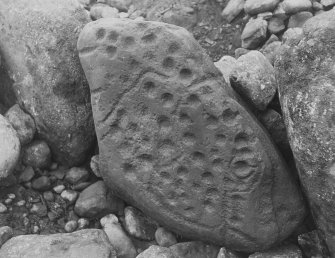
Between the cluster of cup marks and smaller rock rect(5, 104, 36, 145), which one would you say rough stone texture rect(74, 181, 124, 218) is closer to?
the cluster of cup marks

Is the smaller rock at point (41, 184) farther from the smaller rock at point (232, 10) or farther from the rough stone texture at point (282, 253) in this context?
the smaller rock at point (232, 10)

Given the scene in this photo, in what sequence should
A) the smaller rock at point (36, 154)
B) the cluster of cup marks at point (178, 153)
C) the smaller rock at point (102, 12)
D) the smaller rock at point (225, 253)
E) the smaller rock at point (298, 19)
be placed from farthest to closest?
1. the smaller rock at point (102, 12)
2. the smaller rock at point (298, 19)
3. the smaller rock at point (36, 154)
4. the smaller rock at point (225, 253)
5. the cluster of cup marks at point (178, 153)

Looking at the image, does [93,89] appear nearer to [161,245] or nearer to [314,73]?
[161,245]

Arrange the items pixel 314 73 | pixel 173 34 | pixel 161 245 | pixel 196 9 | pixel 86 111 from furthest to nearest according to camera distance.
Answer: pixel 196 9 < pixel 86 111 < pixel 161 245 < pixel 173 34 < pixel 314 73

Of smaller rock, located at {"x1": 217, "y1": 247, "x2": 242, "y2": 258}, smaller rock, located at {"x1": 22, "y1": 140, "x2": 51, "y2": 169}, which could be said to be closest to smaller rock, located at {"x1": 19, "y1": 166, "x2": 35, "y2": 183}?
smaller rock, located at {"x1": 22, "y1": 140, "x2": 51, "y2": 169}

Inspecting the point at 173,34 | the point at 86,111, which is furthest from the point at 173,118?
the point at 86,111

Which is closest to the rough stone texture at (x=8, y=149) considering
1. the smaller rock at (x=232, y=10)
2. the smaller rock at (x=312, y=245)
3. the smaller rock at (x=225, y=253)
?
the smaller rock at (x=225, y=253)
